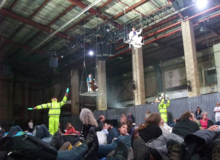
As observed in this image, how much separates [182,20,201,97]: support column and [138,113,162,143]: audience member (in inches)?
352

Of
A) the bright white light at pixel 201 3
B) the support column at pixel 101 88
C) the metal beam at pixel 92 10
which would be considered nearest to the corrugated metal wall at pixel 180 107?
the support column at pixel 101 88

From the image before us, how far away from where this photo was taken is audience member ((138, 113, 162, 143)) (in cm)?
265

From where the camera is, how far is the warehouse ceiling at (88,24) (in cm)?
1119

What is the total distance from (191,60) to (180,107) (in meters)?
2.57

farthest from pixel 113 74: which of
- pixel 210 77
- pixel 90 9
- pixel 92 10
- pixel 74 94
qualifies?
pixel 90 9

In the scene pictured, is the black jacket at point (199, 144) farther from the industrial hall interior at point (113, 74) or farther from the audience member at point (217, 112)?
the audience member at point (217, 112)

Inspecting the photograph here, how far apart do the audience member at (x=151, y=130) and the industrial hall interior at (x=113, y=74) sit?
0.04ft

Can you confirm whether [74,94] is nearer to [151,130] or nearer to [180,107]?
[180,107]

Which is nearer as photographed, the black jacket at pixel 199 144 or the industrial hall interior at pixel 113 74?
the black jacket at pixel 199 144

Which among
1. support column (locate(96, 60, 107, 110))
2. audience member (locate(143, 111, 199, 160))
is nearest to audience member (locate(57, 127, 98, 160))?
audience member (locate(143, 111, 199, 160))

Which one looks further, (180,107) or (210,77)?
(210,77)

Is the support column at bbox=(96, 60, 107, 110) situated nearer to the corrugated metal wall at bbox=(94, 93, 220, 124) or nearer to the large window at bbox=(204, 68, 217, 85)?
the corrugated metal wall at bbox=(94, 93, 220, 124)

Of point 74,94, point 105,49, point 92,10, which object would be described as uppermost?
point 92,10

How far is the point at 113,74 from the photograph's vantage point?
2352cm
